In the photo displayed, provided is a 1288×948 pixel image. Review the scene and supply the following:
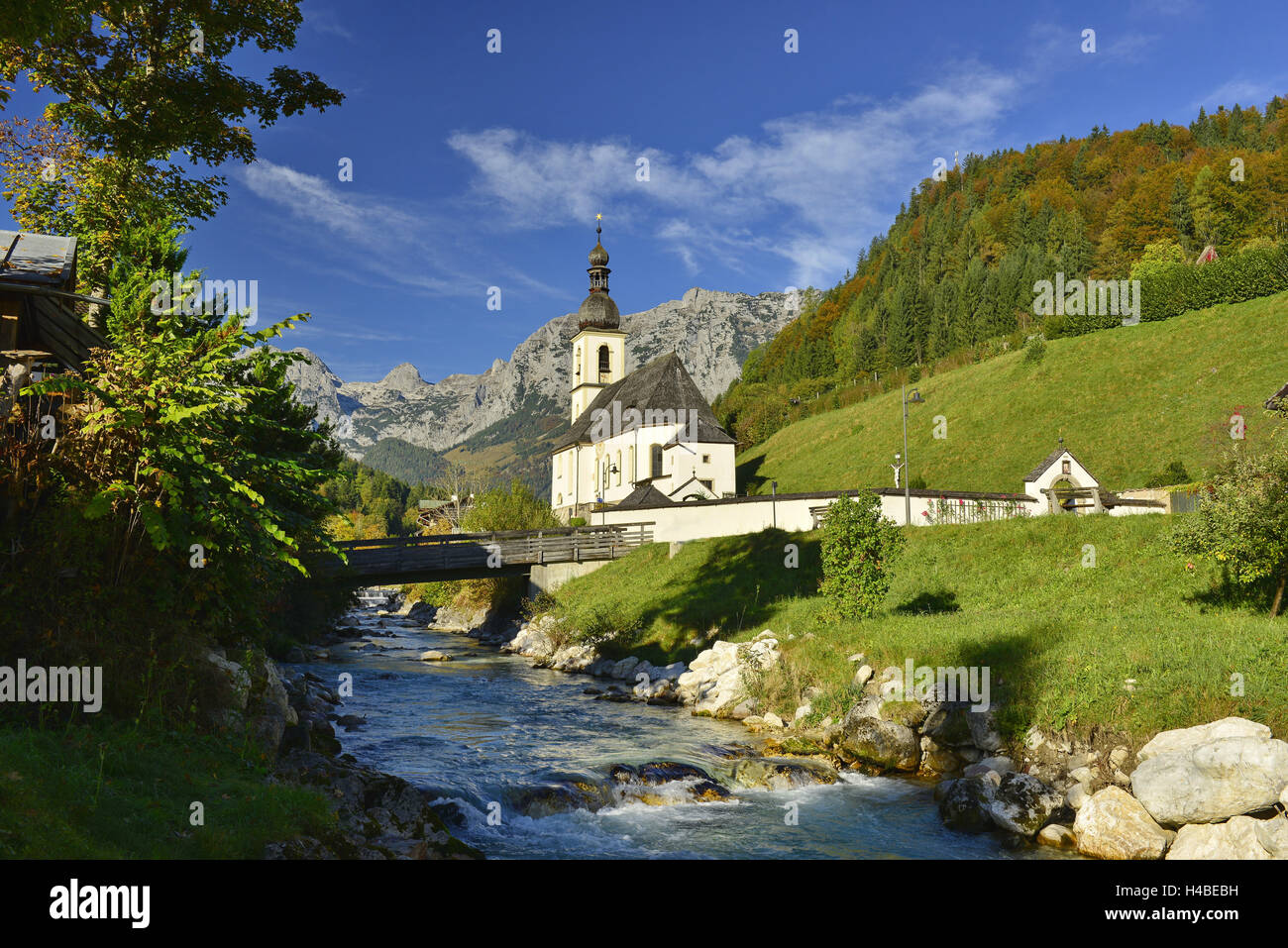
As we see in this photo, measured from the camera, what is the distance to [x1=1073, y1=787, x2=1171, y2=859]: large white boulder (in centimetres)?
1058

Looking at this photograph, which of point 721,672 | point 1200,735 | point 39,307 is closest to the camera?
point 1200,735

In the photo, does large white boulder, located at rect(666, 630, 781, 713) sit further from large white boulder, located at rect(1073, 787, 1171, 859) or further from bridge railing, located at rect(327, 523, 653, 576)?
bridge railing, located at rect(327, 523, 653, 576)

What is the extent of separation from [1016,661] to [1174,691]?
10.8ft

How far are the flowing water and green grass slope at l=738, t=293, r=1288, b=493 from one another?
2445 cm

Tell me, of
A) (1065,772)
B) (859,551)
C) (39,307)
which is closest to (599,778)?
(1065,772)

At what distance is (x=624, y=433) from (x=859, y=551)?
45989mm

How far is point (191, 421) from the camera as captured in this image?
1042 cm

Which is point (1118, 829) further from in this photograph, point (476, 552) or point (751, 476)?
point (751, 476)

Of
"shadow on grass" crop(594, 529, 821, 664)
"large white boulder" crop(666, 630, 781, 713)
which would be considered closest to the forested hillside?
"shadow on grass" crop(594, 529, 821, 664)

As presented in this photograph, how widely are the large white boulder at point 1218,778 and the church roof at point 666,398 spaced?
1959 inches

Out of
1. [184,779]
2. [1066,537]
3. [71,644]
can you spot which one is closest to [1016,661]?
[1066,537]

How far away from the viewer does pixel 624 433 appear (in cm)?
6662

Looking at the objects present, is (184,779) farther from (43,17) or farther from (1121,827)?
(1121,827)
